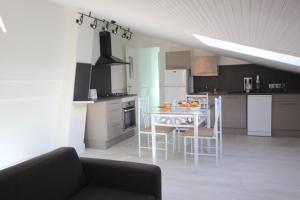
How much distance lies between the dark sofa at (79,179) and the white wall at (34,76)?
5.71 feet

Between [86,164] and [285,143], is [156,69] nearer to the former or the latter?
[285,143]

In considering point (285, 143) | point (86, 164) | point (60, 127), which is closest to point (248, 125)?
point (285, 143)

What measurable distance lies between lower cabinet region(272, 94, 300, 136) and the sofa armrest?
419 cm

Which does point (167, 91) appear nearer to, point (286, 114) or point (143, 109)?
point (143, 109)

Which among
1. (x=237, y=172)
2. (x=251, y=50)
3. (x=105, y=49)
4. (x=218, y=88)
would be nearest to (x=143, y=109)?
(x=105, y=49)

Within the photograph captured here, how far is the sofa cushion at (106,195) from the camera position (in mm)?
2039

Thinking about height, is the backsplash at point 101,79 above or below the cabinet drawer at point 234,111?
above

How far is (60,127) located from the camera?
4500 mm

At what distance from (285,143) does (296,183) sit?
2050 mm

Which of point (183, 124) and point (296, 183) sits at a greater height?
point (183, 124)

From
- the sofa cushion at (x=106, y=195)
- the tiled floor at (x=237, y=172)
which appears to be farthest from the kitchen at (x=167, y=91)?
the sofa cushion at (x=106, y=195)

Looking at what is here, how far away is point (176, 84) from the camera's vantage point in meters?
6.30

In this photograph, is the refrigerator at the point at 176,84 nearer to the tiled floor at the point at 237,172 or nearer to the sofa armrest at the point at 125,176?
the tiled floor at the point at 237,172

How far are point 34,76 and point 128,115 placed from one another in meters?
2.68
